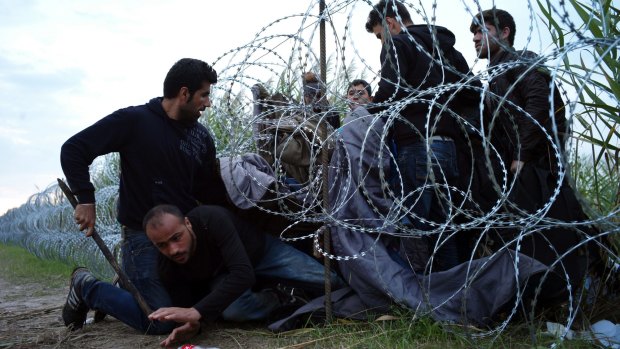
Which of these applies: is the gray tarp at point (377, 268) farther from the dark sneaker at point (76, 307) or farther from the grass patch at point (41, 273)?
the grass patch at point (41, 273)

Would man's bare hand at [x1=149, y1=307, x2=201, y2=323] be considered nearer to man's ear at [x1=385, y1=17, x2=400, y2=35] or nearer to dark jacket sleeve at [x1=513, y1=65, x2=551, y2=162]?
dark jacket sleeve at [x1=513, y1=65, x2=551, y2=162]

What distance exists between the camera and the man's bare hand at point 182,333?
146 inches

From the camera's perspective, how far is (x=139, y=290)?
421 centimetres

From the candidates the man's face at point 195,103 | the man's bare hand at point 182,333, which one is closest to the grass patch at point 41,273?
the man's face at point 195,103

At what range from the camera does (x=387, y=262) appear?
3906 millimetres

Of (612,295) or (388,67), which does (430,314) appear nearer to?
(612,295)

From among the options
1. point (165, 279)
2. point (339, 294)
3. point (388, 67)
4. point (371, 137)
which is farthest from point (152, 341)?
point (388, 67)

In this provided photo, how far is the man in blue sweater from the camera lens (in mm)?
4168

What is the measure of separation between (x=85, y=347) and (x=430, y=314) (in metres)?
1.99

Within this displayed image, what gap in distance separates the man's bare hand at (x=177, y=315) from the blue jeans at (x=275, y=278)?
0.67 m

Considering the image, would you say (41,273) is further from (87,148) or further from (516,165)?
(516,165)

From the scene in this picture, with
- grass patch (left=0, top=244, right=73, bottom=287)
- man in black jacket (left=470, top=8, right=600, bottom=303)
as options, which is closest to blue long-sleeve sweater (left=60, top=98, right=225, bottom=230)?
man in black jacket (left=470, top=8, right=600, bottom=303)

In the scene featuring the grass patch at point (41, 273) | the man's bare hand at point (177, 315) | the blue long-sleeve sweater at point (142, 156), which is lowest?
the grass patch at point (41, 273)

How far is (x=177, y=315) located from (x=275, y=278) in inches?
35.7
